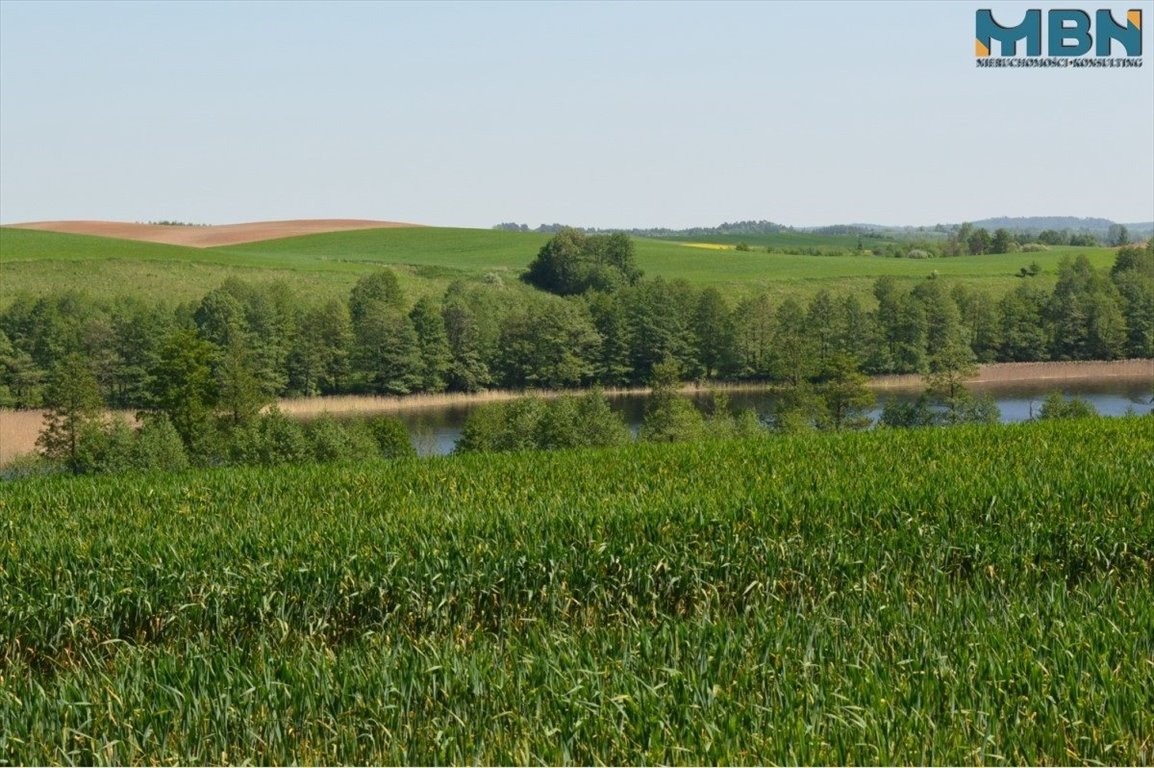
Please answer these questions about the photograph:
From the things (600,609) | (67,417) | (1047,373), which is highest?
(600,609)

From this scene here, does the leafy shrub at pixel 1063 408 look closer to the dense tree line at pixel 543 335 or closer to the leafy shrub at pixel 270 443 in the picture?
the dense tree line at pixel 543 335

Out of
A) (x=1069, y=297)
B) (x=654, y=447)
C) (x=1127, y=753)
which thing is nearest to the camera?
(x=1127, y=753)

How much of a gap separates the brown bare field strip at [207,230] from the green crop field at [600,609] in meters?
122

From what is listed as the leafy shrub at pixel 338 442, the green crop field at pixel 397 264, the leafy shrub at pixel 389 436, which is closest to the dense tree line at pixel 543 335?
the green crop field at pixel 397 264

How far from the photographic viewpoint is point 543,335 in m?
95.5

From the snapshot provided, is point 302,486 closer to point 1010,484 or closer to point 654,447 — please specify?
point 654,447

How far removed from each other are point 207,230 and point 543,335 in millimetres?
69724

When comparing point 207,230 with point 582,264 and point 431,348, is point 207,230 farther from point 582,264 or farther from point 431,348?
point 431,348

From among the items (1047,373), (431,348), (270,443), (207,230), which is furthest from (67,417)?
(207,230)

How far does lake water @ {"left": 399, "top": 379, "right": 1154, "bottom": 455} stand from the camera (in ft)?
243

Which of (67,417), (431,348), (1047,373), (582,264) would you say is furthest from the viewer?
(582,264)

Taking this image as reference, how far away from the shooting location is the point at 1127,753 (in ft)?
21.6

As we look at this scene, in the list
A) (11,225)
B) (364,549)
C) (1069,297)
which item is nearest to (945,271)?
(1069,297)

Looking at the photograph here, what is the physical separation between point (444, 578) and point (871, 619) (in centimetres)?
392
